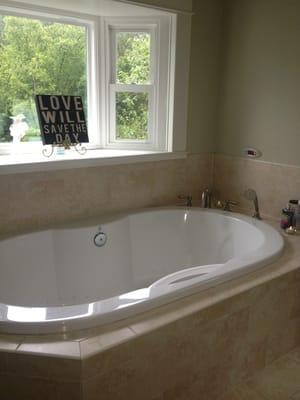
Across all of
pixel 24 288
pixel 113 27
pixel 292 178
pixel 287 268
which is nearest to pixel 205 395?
pixel 287 268

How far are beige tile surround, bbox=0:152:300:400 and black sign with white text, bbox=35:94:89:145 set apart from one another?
268 mm

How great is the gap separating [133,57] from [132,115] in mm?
403

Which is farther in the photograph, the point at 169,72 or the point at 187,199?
the point at 187,199

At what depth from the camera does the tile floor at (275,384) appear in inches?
64.9

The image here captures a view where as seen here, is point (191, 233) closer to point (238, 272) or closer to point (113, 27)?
point (238, 272)

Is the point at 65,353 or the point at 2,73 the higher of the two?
the point at 2,73

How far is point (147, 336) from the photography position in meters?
1.24

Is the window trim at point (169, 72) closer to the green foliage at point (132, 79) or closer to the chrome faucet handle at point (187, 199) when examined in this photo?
the green foliage at point (132, 79)

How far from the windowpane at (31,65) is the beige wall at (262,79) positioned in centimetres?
107

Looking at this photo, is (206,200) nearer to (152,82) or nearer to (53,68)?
(152,82)

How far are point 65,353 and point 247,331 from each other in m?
0.85

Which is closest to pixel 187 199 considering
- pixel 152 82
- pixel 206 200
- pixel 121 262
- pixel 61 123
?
pixel 206 200

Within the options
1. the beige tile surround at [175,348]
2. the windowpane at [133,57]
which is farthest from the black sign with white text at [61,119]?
the beige tile surround at [175,348]

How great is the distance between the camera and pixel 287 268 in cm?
172
